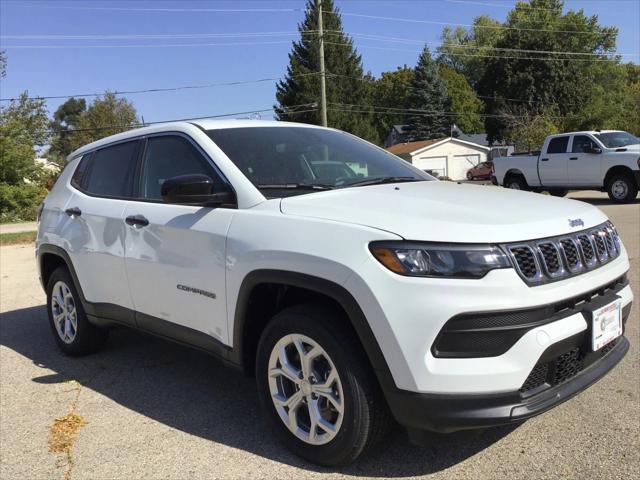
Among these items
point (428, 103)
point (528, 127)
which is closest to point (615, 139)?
point (528, 127)

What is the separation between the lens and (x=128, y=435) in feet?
11.3

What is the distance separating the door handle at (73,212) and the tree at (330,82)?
44.8 m

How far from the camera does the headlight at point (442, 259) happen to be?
2404 millimetres

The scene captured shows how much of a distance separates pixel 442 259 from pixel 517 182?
52.7ft

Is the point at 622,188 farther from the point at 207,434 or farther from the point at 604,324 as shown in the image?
the point at 207,434

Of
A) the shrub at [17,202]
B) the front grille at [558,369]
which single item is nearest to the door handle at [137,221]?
the front grille at [558,369]

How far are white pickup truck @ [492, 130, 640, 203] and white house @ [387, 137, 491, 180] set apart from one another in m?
40.5

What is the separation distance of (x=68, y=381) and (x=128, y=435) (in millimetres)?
1238

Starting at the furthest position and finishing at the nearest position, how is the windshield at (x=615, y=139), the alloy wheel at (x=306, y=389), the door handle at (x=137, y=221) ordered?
the windshield at (x=615, y=139)
the door handle at (x=137, y=221)
the alloy wheel at (x=306, y=389)

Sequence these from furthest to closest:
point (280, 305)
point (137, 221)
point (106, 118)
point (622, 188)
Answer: point (106, 118) → point (622, 188) → point (137, 221) → point (280, 305)

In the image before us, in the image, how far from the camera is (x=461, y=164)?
59.4 metres

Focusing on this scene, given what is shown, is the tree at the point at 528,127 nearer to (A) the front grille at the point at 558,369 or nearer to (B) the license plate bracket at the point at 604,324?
(B) the license plate bracket at the point at 604,324

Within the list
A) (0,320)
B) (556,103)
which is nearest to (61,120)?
(556,103)

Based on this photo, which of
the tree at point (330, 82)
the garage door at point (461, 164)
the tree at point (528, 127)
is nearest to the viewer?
the tree at point (528, 127)
